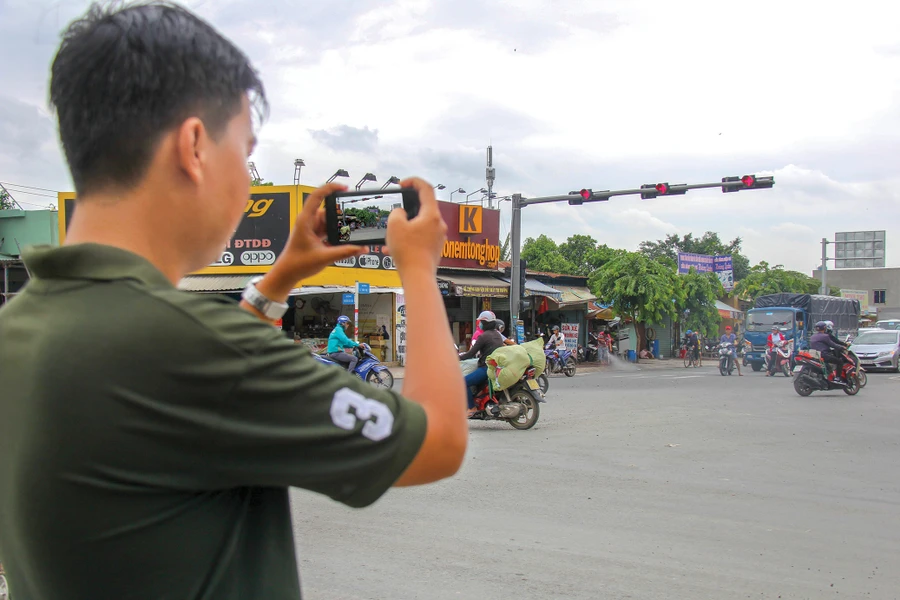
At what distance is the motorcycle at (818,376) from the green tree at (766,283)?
3113 cm

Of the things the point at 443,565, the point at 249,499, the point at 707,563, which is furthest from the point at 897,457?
the point at 249,499

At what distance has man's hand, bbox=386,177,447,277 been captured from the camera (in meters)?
1.22

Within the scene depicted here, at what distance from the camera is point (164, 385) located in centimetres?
92

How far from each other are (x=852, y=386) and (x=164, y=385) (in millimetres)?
17719

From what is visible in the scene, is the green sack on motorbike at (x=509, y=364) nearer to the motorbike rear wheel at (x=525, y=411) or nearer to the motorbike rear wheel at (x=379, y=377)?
the motorbike rear wheel at (x=525, y=411)

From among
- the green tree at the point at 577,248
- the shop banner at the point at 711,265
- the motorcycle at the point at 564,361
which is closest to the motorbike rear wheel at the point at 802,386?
the motorcycle at the point at 564,361

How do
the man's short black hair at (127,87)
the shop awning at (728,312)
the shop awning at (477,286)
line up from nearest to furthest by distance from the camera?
the man's short black hair at (127,87) < the shop awning at (477,286) < the shop awning at (728,312)

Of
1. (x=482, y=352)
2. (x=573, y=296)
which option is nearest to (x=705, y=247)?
(x=573, y=296)

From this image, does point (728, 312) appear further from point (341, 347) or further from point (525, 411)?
point (525, 411)

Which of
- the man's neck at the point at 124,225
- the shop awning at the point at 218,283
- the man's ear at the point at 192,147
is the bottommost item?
the man's neck at the point at 124,225

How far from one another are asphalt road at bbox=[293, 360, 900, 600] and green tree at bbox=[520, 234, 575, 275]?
134 feet

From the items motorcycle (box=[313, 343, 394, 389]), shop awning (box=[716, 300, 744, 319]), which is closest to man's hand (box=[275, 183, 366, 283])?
motorcycle (box=[313, 343, 394, 389])

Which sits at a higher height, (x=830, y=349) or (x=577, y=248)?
(x=577, y=248)

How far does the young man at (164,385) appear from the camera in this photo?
0.93m
